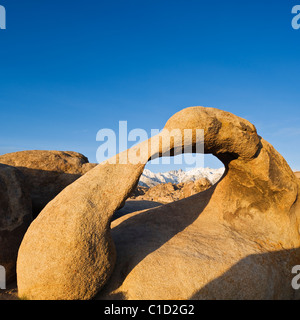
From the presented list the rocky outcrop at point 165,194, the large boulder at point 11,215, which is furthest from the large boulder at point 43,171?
the rocky outcrop at point 165,194

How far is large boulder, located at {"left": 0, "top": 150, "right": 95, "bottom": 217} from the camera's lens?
521 centimetres

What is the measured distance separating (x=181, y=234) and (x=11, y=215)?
2.61m

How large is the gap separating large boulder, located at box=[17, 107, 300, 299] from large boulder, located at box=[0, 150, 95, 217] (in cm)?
150

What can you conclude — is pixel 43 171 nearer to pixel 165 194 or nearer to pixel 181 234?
pixel 181 234

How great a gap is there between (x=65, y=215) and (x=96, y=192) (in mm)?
446

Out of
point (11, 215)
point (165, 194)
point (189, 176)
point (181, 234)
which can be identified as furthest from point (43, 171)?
point (189, 176)

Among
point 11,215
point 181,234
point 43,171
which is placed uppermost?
point 43,171

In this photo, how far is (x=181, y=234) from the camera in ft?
14.0

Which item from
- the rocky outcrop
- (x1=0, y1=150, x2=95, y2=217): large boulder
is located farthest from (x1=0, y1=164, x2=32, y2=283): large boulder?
the rocky outcrop

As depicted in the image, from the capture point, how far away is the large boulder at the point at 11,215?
157 inches

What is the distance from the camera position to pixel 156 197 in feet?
51.1

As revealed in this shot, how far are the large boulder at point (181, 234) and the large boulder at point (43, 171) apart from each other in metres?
1.50

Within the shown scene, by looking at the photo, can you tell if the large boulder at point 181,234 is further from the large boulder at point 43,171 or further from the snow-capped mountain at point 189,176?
the snow-capped mountain at point 189,176
